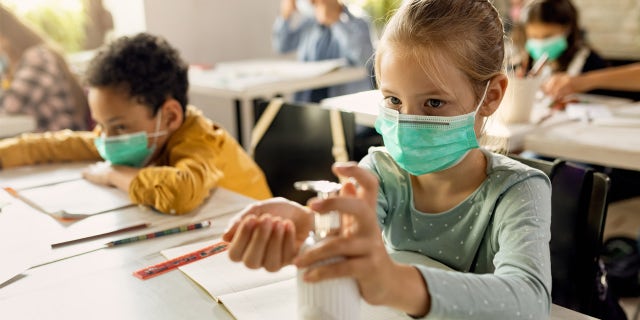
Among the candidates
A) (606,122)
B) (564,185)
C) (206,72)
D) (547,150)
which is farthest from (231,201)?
(206,72)

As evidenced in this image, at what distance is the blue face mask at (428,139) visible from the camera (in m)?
1.00

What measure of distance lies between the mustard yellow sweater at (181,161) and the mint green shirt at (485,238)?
42cm

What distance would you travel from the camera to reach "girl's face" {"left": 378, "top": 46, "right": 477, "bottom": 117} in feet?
3.17

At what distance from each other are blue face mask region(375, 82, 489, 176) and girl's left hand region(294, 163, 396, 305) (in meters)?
0.39

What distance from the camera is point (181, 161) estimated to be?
145 centimetres

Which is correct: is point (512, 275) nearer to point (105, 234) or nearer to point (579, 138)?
point (105, 234)

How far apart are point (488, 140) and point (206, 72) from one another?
2.31m

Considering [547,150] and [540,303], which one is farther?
[547,150]

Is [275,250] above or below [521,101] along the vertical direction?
above

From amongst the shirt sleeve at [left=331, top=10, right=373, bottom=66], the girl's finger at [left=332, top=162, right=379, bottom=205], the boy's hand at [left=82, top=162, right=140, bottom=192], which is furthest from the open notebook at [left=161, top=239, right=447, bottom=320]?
the shirt sleeve at [left=331, top=10, right=373, bottom=66]

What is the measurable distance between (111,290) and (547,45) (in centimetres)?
230

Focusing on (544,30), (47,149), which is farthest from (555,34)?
(47,149)

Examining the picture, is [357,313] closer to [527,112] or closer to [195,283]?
[195,283]

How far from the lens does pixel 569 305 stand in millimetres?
1173
